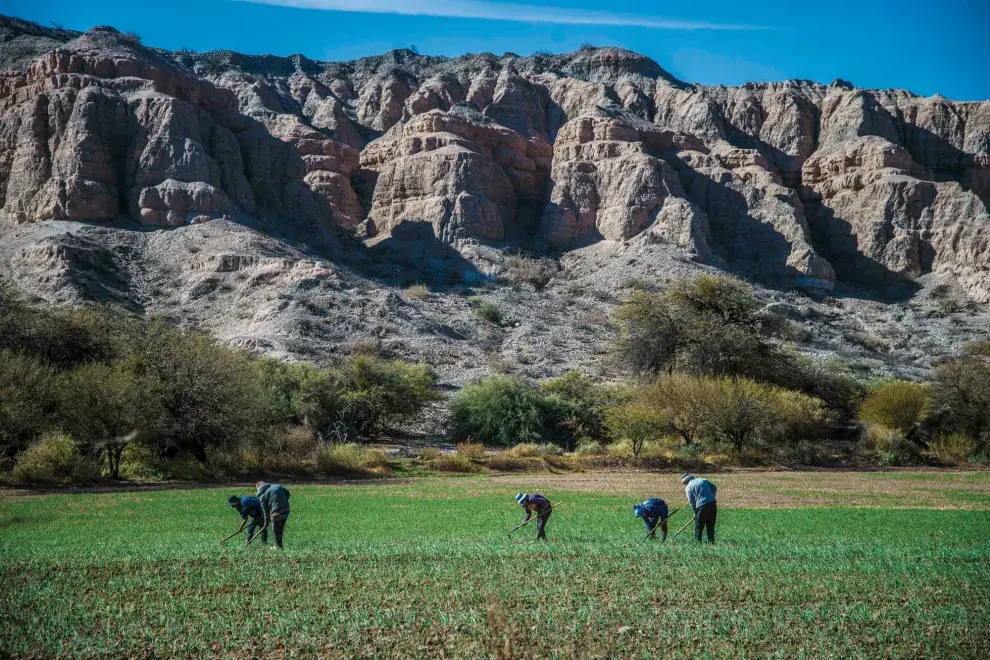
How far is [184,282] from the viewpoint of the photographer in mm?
64125

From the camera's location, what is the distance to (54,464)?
28.2m

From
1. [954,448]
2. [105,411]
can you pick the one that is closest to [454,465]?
[105,411]

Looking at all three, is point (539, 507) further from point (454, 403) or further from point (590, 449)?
point (454, 403)

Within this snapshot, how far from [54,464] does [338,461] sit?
10.8m

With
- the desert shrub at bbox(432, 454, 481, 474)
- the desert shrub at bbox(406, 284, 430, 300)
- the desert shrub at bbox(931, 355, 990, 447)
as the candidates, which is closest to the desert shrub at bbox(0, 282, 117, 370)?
the desert shrub at bbox(432, 454, 481, 474)

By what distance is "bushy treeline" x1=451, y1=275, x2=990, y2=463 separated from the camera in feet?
130

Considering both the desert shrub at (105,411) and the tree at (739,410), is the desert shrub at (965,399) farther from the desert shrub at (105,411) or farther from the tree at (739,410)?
the desert shrub at (105,411)

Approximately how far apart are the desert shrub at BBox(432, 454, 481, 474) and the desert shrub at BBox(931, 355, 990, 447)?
77.3ft

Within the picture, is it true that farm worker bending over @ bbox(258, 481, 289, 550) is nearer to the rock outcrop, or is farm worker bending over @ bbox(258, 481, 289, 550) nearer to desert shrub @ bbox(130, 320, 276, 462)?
desert shrub @ bbox(130, 320, 276, 462)

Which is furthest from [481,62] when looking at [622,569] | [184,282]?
[622,569]

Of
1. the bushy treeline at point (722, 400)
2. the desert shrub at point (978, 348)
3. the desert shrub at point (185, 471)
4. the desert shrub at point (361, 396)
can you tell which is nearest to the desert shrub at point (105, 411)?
the desert shrub at point (185, 471)

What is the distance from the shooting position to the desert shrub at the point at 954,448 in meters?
38.6

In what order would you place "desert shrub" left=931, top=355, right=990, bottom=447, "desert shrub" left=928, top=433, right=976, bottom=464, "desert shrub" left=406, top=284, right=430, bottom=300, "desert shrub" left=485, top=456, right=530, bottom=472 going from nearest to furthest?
"desert shrub" left=485, top=456, right=530, bottom=472, "desert shrub" left=928, top=433, right=976, bottom=464, "desert shrub" left=931, top=355, right=990, bottom=447, "desert shrub" left=406, top=284, right=430, bottom=300

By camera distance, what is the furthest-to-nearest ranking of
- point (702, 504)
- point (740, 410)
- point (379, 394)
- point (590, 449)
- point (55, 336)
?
point (379, 394)
point (590, 449)
point (740, 410)
point (55, 336)
point (702, 504)
